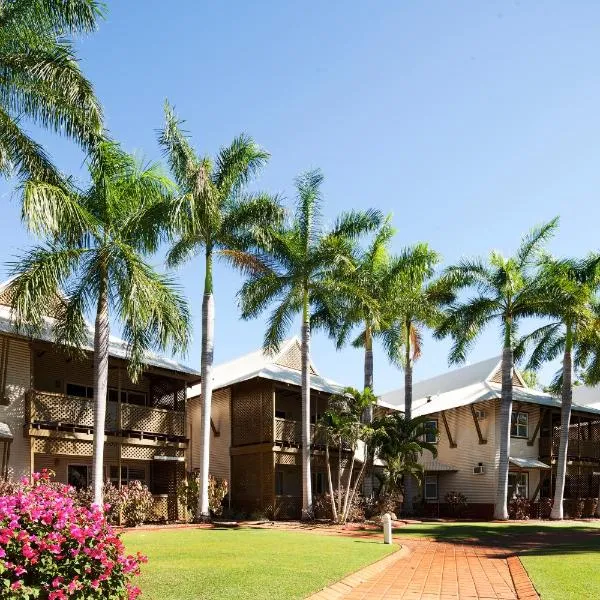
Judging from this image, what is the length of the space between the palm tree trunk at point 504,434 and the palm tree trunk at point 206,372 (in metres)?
14.3

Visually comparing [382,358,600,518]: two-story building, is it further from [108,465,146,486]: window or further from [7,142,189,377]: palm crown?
[7,142,189,377]: palm crown

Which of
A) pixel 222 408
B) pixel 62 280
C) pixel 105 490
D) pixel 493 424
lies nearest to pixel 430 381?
pixel 493 424

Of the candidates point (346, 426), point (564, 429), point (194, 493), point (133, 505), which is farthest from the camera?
point (564, 429)

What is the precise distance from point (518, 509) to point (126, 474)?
58.7 feet

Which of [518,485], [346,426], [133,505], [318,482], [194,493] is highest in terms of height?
[346,426]

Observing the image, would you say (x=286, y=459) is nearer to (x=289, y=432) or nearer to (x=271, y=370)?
(x=289, y=432)

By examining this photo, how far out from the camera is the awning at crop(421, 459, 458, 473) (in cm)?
3778

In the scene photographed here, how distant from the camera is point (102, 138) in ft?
64.0

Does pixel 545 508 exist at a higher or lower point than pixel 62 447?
lower

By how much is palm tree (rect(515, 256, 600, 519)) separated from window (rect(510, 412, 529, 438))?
9.08 feet

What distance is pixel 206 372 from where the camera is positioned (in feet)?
85.9

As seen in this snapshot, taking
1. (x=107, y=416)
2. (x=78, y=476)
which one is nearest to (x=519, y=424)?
(x=107, y=416)

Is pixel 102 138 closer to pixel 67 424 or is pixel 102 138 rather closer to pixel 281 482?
pixel 67 424

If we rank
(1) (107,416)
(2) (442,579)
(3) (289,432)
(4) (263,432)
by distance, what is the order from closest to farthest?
(2) (442,579) → (1) (107,416) → (4) (263,432) → (3) (289,432)
